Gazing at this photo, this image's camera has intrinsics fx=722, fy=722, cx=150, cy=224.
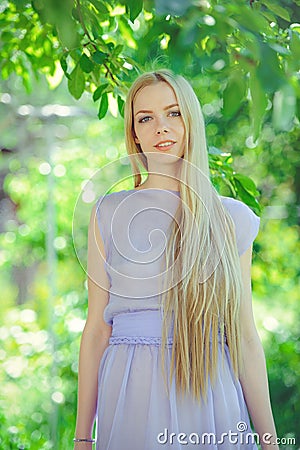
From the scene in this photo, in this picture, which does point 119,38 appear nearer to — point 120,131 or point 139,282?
point 139,282

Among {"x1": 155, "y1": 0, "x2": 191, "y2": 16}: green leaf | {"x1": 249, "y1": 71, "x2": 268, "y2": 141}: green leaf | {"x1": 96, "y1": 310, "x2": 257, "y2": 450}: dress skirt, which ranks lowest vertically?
{"x1": 96, "y1": 310, "x2": 257, "y2": 450}: dress skirt

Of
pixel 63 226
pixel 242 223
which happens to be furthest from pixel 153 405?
pixel 63 226

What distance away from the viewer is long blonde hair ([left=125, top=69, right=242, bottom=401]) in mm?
1285

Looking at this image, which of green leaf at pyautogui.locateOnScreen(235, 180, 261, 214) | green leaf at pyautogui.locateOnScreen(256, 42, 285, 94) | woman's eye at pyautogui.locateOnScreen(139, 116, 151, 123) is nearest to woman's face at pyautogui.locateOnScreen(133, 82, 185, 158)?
A: woman's eye at pyautogui.locateOnScreen(139, 116, 151, 123)

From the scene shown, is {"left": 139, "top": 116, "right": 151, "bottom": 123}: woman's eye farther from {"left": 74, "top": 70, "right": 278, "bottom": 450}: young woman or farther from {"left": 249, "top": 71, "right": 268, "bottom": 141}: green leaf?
{"left": 249, "top": 71, "right": 268, "bottom": 141}: green leaf

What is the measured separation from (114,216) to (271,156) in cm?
226

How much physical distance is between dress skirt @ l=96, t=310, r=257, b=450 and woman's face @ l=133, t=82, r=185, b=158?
1.01 feet

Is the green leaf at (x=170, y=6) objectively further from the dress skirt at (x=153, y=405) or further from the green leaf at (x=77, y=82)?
the green leaf at (x=77, y=82)

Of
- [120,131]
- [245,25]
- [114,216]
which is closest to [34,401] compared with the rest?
[120,131]

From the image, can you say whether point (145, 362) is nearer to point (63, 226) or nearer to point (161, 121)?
point (161, 121)

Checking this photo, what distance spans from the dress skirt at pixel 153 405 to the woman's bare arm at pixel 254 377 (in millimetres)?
20

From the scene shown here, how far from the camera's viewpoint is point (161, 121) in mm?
1338

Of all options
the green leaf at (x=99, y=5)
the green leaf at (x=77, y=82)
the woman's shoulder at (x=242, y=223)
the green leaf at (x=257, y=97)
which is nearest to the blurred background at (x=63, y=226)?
the green leaf at (x=77, y=82)

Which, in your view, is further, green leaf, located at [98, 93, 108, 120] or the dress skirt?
green leaf, located at [98, 93, 108, 120]
